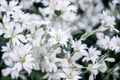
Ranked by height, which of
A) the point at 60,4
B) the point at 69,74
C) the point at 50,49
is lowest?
the point at 69,74

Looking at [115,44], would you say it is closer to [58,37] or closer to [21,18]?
[58,37]

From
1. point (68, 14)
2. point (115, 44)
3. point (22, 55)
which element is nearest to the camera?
point (22, 55)

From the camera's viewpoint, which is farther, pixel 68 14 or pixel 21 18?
pixel 68 14

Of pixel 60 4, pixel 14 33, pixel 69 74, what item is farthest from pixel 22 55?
pixel 60 4

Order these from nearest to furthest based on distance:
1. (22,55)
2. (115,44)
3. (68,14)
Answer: (22,55) → (115,44) → (68,14)

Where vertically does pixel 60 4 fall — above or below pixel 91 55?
above

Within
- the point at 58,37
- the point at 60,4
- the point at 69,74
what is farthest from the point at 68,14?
the point at 69,74

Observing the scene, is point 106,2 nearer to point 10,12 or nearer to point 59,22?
point 59,22

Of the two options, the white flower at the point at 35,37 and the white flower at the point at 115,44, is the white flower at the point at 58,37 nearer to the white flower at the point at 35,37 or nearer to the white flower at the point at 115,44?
the white flower at the point at 35,37

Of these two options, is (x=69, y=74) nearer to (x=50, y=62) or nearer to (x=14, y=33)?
(x=50, y=62)

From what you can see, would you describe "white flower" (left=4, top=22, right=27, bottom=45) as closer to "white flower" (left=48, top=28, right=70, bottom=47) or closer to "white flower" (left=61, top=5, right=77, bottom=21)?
"white flower" (left=48, top=28, right=70, bottom=47)
